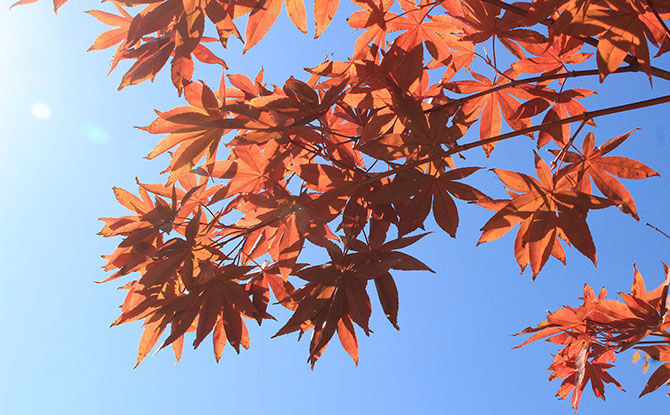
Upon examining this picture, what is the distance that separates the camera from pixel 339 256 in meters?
0.91

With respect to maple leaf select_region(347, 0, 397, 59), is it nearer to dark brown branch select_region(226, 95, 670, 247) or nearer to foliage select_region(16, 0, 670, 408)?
foliage select_region(16, 0, 670, 408)

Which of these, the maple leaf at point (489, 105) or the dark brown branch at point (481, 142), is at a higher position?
the maple leaf at point (489, 105)

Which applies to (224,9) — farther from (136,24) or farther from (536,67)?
(536,67)

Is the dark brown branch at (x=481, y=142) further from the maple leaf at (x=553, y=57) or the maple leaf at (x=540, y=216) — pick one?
the maple leaf at (x=553, y=57)

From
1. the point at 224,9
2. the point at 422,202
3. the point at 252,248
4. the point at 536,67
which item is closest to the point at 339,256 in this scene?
the point at 422,202

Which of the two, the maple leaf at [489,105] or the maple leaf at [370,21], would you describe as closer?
the maple leaf at [370,21]

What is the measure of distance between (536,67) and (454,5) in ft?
0.77

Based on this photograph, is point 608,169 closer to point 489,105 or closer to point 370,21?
point 489,105

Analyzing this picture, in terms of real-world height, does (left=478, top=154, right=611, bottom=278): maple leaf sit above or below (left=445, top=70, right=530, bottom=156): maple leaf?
below

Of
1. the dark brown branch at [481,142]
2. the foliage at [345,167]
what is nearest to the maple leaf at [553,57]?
the foliage at [345,167]

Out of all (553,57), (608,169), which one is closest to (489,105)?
(553,57)

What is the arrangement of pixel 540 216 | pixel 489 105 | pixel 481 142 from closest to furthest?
1. pixel 481 142
2. pixel 540 216
3. pixel 489 105

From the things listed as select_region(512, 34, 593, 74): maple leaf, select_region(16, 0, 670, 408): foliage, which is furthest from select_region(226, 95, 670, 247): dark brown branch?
select_region(512, 34, 593, 74): maple leaf

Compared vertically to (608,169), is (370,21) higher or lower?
higher
